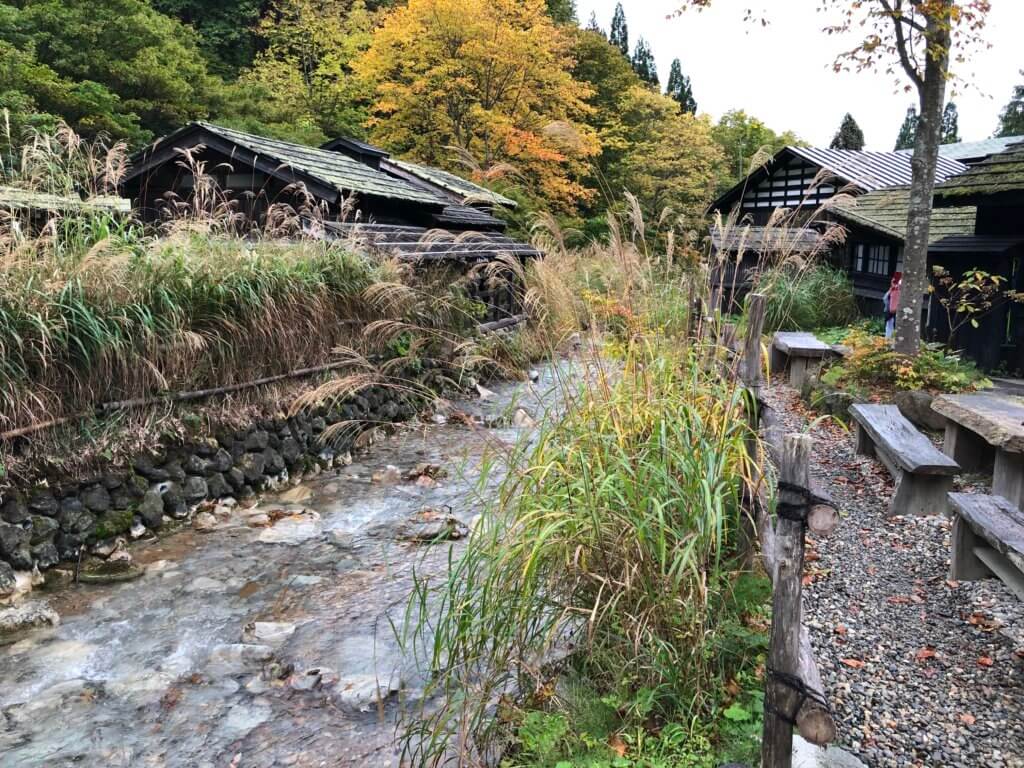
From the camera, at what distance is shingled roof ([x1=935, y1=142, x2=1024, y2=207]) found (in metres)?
7.27

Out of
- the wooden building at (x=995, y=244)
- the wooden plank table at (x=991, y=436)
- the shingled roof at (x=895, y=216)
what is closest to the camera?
the wooden plank table at (x=991, y=436)

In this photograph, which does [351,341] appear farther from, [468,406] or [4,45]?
[4,45]

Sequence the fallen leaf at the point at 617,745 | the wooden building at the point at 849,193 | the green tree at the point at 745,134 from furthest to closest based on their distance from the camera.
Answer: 1. the green tree at the point at 745,134
2. the wooden building at the point at 849,193
3. the fallen leaf at the point at 617,745

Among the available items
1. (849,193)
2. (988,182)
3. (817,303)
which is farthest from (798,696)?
(817,303)

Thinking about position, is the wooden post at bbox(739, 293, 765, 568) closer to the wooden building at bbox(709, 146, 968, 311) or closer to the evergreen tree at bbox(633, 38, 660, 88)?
the wooden building at bbox(709, 146, 968, 311)

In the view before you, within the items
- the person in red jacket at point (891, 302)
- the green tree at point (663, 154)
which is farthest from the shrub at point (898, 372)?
the green tree at point (663, 154)

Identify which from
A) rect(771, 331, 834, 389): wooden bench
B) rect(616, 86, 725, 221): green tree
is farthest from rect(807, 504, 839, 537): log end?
rect(616, 86, 725, 221): green tree

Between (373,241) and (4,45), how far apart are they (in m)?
11.5

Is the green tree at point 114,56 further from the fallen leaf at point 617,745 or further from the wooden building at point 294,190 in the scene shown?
the fallen leaf at point 617,745

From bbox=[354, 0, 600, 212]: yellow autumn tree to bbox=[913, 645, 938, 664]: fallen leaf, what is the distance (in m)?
16.3

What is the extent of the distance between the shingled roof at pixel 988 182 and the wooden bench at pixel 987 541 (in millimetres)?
5545

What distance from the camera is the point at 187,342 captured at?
486 centimetres

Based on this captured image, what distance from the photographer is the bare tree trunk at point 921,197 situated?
633cm

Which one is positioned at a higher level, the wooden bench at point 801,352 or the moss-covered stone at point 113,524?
the wooden bench at point 801,352
